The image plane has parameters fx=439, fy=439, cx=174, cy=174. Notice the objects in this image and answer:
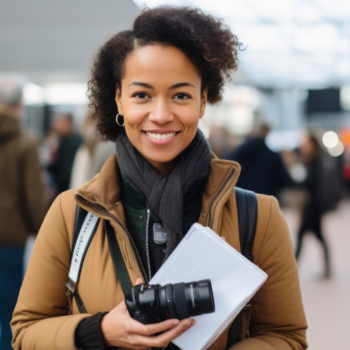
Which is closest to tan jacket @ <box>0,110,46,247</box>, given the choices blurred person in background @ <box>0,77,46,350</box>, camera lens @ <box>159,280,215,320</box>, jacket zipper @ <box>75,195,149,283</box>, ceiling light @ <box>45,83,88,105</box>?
blurred person in background @ <box>0,77,46,350</box>

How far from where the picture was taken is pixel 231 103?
2130 cm

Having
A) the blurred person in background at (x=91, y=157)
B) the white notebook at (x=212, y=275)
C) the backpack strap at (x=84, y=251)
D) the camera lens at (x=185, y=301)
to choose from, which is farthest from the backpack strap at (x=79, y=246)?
the blurred person in background at (x=91, y=157)

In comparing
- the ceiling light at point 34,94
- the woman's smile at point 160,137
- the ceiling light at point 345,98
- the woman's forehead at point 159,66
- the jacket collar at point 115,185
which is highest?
the ceiling light at point 345,98

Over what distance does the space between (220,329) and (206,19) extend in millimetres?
1087

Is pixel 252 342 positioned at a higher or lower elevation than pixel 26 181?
lower

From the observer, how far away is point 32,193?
310 cm

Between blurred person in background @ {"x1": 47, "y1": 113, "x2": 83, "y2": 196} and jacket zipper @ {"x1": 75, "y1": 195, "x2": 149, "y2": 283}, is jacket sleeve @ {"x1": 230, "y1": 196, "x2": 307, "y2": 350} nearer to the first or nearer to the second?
jacket zipper @ {"x1": 75, "y1": 195, "x2": 149, "y2": 283}

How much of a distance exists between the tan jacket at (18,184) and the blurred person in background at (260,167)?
2892mm

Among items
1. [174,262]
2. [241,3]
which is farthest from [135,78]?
[241,3]

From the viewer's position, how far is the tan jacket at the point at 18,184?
3.05m

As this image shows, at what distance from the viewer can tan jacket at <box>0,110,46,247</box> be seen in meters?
3.05

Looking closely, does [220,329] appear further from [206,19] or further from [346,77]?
[346,77]

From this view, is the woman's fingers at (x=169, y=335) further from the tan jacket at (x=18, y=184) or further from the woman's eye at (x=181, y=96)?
the tan jacket at (x=18, y=184)

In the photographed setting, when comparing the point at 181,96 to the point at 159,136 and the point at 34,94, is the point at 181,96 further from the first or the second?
the point at 34,94
